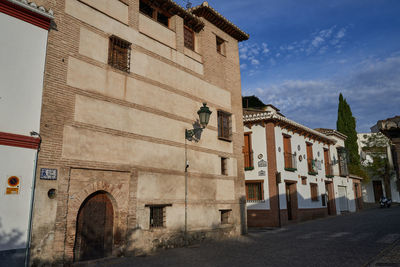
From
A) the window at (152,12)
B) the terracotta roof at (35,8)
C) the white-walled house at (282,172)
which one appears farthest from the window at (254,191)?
the terracotta roof at (35,8)

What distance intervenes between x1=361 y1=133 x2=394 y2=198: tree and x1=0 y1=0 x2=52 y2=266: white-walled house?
37.1 meters

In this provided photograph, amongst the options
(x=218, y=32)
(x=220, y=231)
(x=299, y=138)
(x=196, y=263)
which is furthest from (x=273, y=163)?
(x=196, y=263)

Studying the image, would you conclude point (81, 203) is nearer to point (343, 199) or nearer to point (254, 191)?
point (254, 191)

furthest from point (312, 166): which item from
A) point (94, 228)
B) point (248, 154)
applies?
point (94, 228)

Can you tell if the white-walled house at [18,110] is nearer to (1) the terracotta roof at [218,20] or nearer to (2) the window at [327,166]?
(1) the terracotta roof at [218,20]

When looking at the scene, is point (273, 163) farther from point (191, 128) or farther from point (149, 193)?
point (149, 193)

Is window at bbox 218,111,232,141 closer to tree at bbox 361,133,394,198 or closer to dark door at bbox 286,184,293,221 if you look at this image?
dark door at bbox 286,184,293,221

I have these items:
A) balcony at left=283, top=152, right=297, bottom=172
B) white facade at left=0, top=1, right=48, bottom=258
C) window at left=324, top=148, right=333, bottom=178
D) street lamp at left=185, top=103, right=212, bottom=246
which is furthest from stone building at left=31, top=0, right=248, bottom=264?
window at left=324, top=148, right=333, bottom=178

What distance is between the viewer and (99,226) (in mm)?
9031

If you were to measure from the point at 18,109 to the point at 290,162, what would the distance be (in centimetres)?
1644

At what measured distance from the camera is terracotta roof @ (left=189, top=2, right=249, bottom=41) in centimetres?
1392

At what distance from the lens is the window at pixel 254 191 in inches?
729

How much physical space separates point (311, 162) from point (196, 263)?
655 inches

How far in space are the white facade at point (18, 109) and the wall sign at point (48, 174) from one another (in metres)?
0.26
